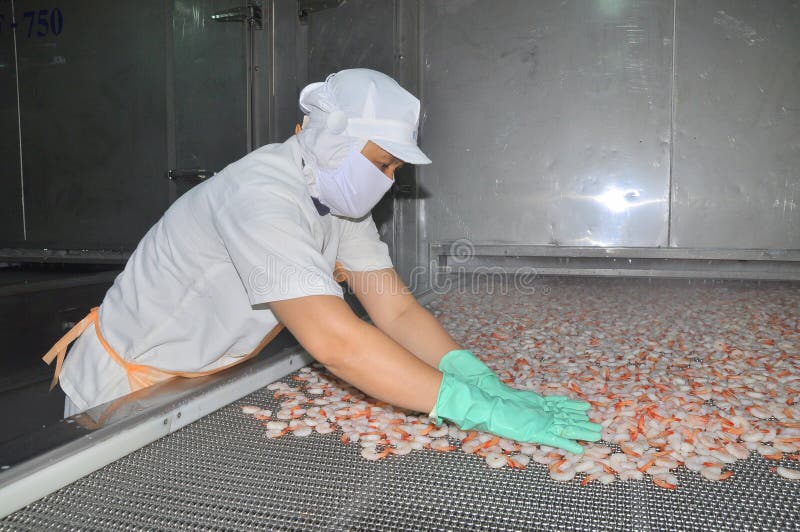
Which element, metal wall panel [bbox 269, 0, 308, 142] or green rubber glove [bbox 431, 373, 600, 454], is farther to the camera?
metal wall panel [bbox 269, 0, 308, 142]

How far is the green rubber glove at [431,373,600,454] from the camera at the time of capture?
1352 millimetres

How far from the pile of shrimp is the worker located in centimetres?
10

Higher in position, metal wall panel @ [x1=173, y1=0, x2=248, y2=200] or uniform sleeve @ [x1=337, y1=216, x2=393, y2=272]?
metal wall panel @ [x1=173, y1=0, x2=248, y2=200]

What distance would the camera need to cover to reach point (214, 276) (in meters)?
1.53

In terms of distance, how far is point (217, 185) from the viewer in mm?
1459

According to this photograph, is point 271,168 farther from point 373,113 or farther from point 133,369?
point 133,369

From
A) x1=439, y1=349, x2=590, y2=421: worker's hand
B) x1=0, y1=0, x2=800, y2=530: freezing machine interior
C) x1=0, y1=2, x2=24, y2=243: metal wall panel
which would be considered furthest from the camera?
x1=0, y1=2, x2=24, y2=243: metal wall panel

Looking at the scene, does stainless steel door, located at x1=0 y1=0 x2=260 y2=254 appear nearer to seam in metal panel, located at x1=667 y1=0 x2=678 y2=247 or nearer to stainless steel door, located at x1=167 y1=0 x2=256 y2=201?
stainless steel door, located at x1=167 y1=0 x2=256 y2=201

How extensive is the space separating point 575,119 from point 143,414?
388 centimetres

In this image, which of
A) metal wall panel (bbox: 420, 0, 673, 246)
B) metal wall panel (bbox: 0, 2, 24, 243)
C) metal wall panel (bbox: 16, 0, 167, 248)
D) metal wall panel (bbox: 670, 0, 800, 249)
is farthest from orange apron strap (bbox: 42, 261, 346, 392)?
metal wall panel (bbox: 0, 2, 24, 243)

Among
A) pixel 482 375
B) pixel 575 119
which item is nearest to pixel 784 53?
pixel 575 119

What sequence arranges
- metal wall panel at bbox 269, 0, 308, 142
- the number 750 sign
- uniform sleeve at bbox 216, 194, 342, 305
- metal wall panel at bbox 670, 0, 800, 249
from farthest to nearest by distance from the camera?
the number 750 sign
metal wall panel at bbox 670, 0, 800, 249
metal wall panel at bbox 269, 0, 308, 142
uniform sleeve at bbox 216, 194, 342, 305

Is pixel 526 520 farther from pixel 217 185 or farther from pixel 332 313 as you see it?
pixel 217 185

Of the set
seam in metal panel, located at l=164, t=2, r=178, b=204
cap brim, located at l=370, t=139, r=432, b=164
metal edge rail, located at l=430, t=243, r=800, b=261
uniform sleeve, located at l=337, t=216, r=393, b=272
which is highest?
seam in metal panel, located at l=164, t=2, r=178, b=204
